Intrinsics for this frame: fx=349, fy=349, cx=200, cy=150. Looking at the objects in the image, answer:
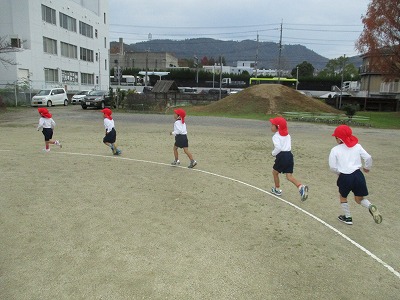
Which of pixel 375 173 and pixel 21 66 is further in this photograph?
pixel 21 66

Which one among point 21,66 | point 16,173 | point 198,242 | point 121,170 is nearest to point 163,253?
point 198,242

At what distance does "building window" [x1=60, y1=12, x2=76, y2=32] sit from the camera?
40219 mm

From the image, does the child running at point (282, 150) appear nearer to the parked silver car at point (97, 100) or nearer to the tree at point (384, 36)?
the parked silver car at point (97, 100)

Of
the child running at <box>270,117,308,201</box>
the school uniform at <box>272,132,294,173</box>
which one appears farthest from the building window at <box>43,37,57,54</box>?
the school uniform at <box>272,132,294,173</box>

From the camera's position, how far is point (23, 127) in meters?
17.2

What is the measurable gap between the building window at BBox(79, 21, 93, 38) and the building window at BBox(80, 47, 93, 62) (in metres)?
2.05

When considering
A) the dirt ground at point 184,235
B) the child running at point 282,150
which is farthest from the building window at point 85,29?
the child running at point 282,150

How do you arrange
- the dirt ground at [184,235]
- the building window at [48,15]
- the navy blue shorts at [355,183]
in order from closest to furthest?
1. the dirt ground at [184,235]
2. the navy blue shorts at [355,183]
3. the building window at [48,15]

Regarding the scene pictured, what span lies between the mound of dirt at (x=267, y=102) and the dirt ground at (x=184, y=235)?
2112 centimetres

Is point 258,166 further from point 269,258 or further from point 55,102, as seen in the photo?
point 55,102

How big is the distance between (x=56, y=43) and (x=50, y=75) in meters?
3.78

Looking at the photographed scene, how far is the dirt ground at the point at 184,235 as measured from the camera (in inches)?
140

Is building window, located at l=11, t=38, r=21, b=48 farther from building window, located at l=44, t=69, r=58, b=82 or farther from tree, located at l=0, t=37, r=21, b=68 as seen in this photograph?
building window, located at l=44, t=69, r=58, b=82

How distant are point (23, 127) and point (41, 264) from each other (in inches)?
596
